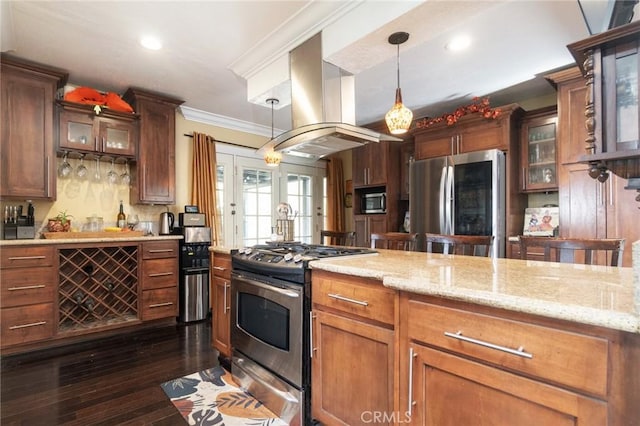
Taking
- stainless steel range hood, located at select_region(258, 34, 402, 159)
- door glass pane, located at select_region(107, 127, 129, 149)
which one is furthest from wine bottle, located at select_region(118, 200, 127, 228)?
stainless steel range hood, located at select_region(258, 34, 402, 159)

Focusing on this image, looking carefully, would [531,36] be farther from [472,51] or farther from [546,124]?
Result: [546,124]

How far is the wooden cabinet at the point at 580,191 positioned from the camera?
2.66 m

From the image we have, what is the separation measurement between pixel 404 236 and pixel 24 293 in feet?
10.5

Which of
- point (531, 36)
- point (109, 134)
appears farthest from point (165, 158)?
point (531, 36)

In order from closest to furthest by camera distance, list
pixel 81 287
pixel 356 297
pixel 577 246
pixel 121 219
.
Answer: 1. pixel 356 297
2. pixel 577 246
3. pixel 81 287
4. pixel 121 219

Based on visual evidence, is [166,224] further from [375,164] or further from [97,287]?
[375,164]

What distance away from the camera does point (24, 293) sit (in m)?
2.71

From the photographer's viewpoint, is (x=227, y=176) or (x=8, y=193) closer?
(x=8, y=193)

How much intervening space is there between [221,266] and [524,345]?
6.88 feet

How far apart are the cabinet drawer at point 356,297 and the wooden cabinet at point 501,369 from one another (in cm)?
11

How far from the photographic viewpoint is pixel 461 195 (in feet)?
12.1

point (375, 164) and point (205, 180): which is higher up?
point (375, 164)

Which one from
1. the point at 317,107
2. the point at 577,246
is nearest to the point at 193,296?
Answer: the point at 317,107

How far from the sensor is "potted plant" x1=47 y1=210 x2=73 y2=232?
317 centimetres
